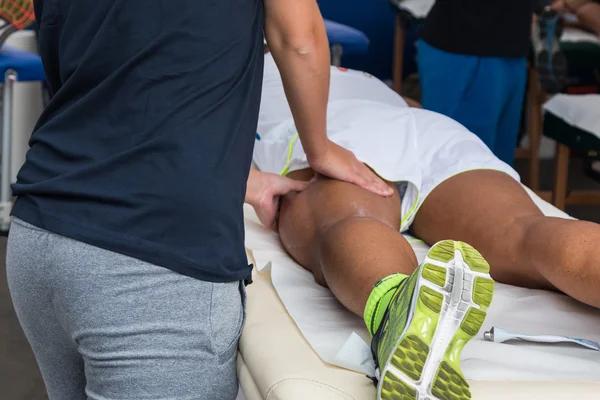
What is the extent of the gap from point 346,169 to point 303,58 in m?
0.44

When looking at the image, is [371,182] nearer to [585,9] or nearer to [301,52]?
[301,52]

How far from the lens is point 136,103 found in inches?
40.7

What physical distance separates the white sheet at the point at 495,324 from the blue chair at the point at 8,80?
1.61m

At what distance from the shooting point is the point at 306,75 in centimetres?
127

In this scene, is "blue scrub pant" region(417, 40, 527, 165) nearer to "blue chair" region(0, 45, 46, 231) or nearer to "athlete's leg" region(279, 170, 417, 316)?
"athlete's leg" region(279, 170, 417, 316)

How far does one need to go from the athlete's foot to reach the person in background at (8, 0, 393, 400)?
2.33 meters

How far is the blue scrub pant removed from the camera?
2680 millimetres

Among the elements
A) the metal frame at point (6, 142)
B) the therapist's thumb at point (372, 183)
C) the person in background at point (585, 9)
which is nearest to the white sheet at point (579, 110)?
the person in background at point (585, 9)

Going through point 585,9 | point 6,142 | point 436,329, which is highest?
point 436,329

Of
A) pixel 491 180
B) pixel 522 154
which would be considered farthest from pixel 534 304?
pixel 522 154

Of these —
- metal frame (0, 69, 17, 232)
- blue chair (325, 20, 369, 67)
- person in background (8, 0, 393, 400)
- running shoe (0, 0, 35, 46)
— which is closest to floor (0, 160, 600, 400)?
metal frame (0, 69, 17, 232)

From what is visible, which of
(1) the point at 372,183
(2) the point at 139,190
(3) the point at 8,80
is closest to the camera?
(2) the point at 139,190

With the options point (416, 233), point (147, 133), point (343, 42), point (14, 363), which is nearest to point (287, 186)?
point (416, 233)

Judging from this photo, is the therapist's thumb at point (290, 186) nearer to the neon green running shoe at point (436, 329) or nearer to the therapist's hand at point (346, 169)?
the therapist's hand at point (346, 169)
